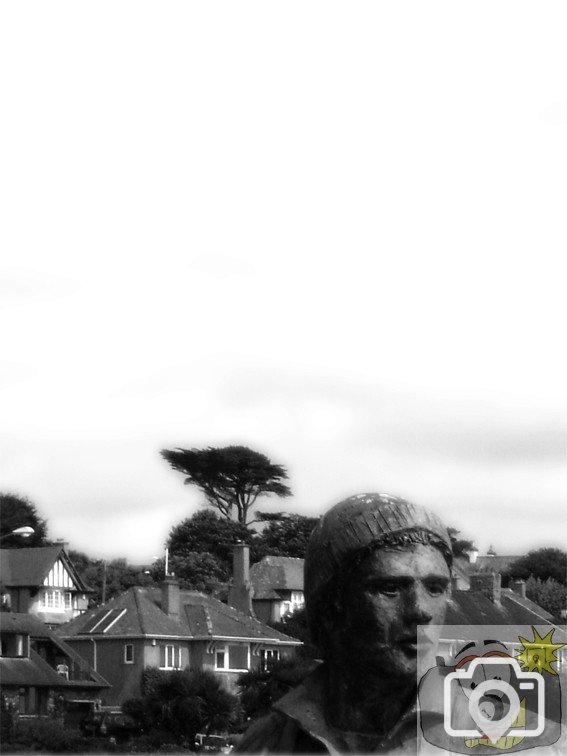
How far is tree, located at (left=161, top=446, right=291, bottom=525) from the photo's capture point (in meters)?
122

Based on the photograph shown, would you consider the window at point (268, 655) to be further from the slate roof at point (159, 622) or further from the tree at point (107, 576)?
the tree at point (107, 576)

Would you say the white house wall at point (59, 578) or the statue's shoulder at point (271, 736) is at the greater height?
the white house wall at point (59, 578)

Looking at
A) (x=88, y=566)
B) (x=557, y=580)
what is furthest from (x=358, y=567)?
(x=557, y=580)

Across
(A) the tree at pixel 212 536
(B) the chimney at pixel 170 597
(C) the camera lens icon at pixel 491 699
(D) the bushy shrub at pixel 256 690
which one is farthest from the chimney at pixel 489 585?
(C) the camera lens icon at pixel 491 699

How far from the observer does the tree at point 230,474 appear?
401 feet

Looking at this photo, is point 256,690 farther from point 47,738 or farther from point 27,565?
point 27,565

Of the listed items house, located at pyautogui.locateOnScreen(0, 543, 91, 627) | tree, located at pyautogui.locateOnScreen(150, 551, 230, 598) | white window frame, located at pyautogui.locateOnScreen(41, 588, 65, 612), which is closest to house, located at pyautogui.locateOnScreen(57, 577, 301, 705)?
house, located at pyautogui.locateOnScreen(0, 543, 91, 627)

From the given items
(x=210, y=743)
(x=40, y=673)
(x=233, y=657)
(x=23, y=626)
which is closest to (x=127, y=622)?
(x=233, y=657)

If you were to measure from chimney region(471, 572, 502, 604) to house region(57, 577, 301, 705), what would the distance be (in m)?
11.8

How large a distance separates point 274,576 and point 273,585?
87 centimetres

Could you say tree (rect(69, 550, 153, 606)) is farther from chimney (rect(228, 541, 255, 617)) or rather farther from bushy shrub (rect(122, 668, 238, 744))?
bushy shrub (rect(122, 668, 238, 744))

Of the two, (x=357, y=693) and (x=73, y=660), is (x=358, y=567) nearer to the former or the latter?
(x=357, y=693)

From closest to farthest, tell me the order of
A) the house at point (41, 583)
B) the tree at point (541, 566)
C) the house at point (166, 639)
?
the house at point (166, 639) < the house at point (41, 583) < the tree at point (541, 566)

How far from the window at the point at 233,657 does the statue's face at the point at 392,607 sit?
84.6m
